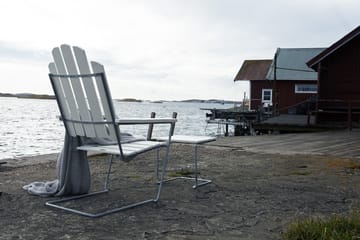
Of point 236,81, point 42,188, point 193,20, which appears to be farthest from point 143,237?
point 236,81

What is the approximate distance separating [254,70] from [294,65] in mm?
2644

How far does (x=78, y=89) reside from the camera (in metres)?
3.58

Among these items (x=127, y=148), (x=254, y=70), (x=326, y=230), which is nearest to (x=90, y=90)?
(x=127, y=148)

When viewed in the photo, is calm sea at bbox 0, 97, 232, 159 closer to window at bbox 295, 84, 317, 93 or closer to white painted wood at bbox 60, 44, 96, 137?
white painted wood at bbox 60, 44, 96, 137

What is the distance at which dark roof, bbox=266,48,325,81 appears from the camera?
27.6 m

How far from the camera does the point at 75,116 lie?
3693mm

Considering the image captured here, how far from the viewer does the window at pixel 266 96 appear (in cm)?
2922

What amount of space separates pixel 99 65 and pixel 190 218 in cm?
131

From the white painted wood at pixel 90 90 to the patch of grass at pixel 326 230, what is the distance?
159cm

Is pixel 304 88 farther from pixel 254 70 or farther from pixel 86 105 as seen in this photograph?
pixel 86 105

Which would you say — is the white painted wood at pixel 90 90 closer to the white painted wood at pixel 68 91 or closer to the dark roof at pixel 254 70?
the white painted wood at pixel 68 91

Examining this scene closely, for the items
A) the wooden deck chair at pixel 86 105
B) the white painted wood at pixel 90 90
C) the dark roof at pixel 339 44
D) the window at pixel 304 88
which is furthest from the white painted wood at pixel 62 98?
the window at pixel 304 88

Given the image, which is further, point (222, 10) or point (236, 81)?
point (236, 81)

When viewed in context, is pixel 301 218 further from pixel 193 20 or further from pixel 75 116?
pixel 193 20
